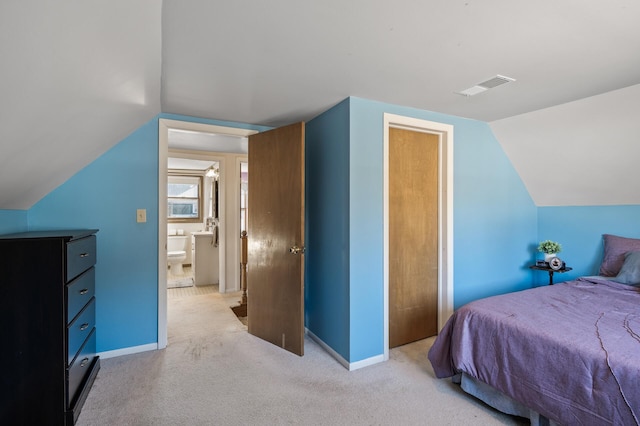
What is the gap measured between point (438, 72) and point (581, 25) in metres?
0.75

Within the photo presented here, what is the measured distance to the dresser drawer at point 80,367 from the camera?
1.88 metres

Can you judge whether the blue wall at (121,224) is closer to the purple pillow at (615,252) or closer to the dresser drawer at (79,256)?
the dresser drawer at (79,256)

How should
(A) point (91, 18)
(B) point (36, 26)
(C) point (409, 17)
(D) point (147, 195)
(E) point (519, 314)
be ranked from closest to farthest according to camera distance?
1. (B) point (36, 26)
2. (A) point (91, 18)
3. (C) point (409, 17)
4. (E) point (519, 314)
5. (D) point (147, 195)

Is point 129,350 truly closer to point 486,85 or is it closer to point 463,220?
point 463,220

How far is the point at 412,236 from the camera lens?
3061 mm

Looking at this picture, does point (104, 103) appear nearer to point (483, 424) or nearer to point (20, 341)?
point (20, 341)

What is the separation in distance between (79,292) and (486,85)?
314 centimetres

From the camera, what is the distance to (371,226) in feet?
8.77

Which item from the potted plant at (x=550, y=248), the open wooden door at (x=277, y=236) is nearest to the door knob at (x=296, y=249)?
the open wooden door at (x=277, y=236)

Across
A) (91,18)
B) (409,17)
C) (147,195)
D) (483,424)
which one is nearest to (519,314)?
(483,424)

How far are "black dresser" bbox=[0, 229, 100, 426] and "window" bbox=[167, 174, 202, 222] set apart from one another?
17.3 ft

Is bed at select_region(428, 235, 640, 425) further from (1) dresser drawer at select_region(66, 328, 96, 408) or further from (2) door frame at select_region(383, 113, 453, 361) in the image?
(1) dresser drawer at select_region(66, 328, 96, 408)

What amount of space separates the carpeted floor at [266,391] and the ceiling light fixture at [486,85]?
219 cm

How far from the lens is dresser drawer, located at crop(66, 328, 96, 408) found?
188 centimetres
